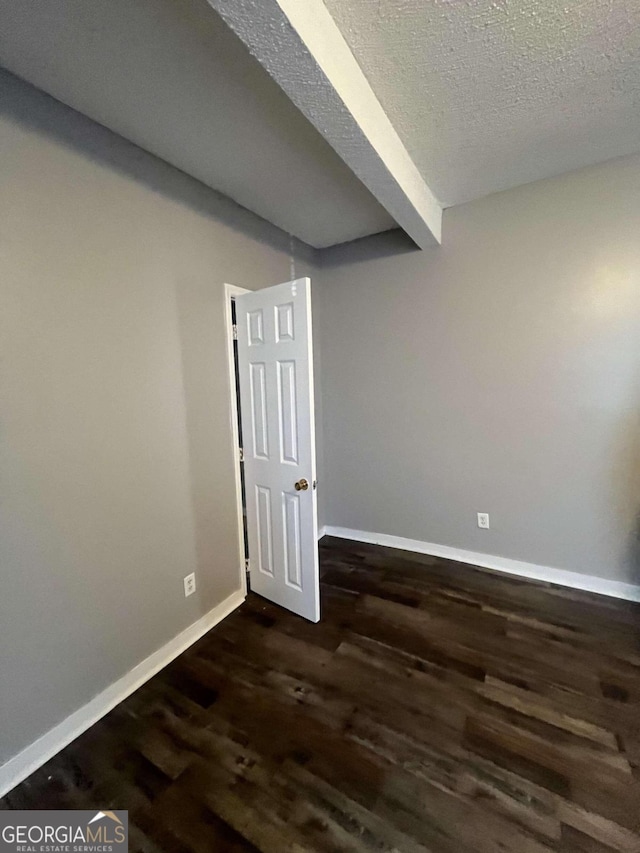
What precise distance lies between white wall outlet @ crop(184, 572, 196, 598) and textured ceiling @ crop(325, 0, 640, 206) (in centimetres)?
252

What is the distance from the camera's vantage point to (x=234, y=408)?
233 cm

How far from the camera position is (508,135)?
1778 mm

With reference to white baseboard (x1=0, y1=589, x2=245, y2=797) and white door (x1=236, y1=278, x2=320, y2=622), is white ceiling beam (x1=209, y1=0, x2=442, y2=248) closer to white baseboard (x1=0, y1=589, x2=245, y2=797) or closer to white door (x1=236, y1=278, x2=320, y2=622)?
white door (x1=236, y1=278, x2=320, y2=622)

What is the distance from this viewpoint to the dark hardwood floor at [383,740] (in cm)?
117

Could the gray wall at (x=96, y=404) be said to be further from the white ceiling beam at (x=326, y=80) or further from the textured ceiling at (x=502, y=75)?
the textured ceiling at (x=502, y=75)

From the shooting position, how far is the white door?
2.04 meters

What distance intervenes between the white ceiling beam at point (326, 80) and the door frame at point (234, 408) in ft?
3.35

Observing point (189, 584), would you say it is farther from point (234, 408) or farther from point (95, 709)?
point (234, 408)

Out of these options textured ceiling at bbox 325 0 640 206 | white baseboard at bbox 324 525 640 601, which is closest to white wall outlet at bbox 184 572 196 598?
white baseboard at bbox 324 525 640 601

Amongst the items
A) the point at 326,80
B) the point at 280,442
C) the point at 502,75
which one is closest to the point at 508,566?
the point at 280,442

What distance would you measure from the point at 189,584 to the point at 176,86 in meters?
2.35

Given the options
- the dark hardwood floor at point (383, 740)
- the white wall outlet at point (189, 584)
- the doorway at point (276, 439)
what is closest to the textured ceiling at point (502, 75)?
the doorway at point (276, 439)

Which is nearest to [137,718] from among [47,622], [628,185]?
[47,622]

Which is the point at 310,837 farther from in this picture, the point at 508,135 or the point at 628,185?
the point at 628,185
